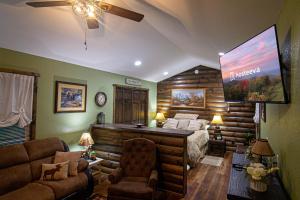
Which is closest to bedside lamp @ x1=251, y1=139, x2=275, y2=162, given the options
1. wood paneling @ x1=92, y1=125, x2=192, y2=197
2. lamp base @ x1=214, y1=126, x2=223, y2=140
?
wood paneling @ x1=92, y1=125, x2=192, y2=197

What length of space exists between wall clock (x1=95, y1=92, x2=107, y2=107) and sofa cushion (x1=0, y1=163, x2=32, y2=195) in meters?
2.09

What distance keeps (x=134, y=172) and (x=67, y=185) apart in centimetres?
105

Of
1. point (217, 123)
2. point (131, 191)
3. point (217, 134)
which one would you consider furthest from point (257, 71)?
point (217, 134)

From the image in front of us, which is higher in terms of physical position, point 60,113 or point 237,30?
point 237,30

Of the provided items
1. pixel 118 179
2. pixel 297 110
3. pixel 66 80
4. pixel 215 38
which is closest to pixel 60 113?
pixel 66 80

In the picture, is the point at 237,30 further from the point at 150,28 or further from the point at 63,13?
the point at 63,13

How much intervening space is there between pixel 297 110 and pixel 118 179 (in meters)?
2.52

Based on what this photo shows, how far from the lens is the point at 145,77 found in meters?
6.29

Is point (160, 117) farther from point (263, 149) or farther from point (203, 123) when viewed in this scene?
point (263, 149)

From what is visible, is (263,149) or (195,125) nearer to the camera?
(263,149)

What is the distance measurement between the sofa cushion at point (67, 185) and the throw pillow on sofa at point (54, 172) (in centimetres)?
8

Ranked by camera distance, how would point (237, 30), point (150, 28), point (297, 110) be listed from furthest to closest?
point (150, 28) → point (237, 30) → point (297, 110)

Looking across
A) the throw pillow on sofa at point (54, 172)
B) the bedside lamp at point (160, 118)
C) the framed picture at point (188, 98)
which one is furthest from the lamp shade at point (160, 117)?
the throw pillow on sofa at point (54, 172)

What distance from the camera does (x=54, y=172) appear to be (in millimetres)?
2771
